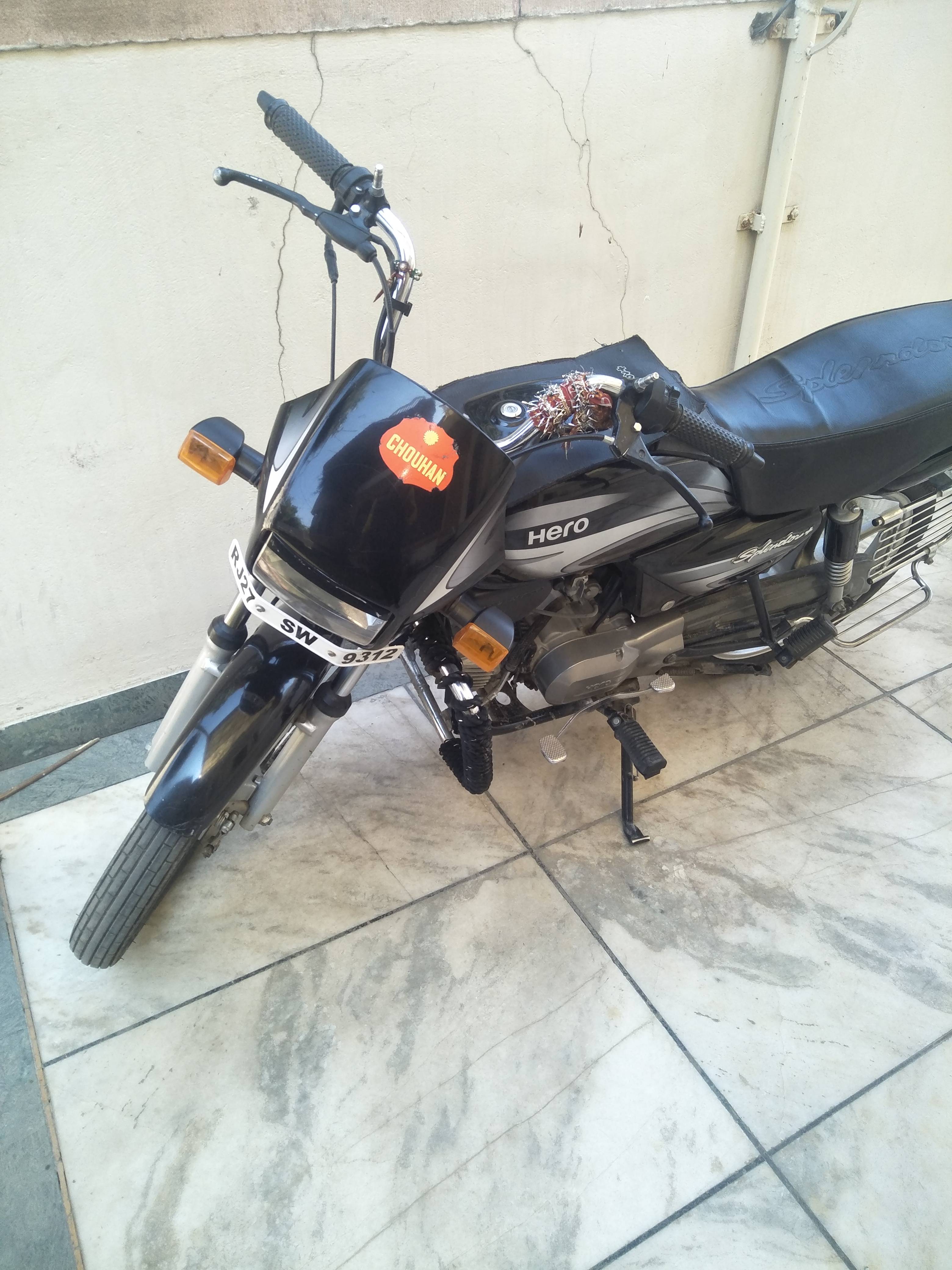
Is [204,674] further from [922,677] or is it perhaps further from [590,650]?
[922,677]

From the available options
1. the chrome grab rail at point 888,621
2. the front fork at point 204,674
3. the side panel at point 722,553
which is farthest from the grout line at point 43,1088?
the chrome grab rail at point 888,621

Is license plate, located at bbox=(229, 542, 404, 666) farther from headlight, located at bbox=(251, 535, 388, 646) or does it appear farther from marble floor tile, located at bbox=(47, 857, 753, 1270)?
marble floor tile, located at bbox=(47, 857, 753, 1270)

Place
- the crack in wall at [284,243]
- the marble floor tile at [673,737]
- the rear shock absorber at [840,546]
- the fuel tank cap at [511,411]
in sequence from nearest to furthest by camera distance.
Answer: the fuel tank cap at [511,411], the crack in wall at [284,243], the rear shock absorber at [840,546], the marble floor tile at [673,737]

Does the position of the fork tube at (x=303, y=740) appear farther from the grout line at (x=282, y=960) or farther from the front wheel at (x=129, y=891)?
the grout line at (x=282, y=960)

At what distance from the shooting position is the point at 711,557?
1.92 meters

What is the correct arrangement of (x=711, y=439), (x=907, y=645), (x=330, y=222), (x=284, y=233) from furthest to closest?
(x=907, y=645) < (x=284, y=233) < (x=711, y=439) < (x=330, y=222)

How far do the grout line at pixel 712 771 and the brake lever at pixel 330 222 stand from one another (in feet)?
4.58

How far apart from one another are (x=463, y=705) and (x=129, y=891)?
2.64ft

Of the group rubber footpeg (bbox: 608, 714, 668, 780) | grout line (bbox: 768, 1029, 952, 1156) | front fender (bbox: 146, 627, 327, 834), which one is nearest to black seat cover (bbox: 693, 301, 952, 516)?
rubber footpeg (bbox: 608, 714, 668, 780)

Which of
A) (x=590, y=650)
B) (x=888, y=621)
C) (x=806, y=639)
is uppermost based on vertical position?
(x=590, y=650)

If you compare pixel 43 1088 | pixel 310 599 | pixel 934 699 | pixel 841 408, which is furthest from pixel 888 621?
pixel 43 1088

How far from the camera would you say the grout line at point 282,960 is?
1.71 metres

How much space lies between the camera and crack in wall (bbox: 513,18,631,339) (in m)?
2.26

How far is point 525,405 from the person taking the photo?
1.54 metres
